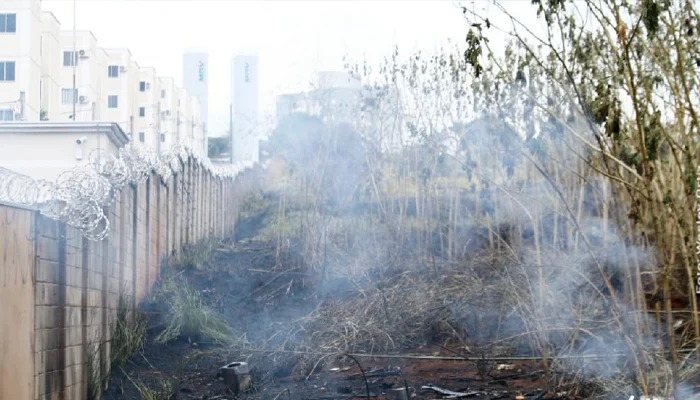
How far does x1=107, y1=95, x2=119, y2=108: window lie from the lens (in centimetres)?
3942

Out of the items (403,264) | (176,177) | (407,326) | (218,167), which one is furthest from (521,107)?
(218,167)

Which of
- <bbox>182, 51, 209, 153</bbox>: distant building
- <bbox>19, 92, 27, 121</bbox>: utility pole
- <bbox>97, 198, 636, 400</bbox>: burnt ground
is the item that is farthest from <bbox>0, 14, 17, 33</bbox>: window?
<bbox>97, 198, 636, 400</bbox>: burnt ground

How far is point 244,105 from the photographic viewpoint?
1877cm

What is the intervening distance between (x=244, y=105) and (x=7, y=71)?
521 inches

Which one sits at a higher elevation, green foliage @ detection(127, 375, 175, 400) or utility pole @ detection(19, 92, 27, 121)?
utility pole @ detection(19, 92, 27, 121)

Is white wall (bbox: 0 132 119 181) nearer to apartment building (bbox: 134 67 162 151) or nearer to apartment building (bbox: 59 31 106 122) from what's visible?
apartment building (bbox: 59 31 106 122)

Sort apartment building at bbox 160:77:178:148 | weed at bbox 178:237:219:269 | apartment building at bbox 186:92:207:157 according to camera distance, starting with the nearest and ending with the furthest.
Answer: weed at bbox 178:237:219:269 → apartment building at bbox 186:92:207:157 → apartment building at bbox 160:77:178:148

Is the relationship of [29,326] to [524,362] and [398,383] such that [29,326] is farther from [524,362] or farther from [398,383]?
[524,362]

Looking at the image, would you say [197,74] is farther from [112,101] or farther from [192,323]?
[112,101]

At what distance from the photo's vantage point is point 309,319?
8.46 meters

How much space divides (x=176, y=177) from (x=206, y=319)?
3.74 meters

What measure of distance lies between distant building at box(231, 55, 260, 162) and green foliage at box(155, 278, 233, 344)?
5.15 metres

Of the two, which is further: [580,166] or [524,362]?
[580,166]

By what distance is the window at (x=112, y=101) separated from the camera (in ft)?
129
